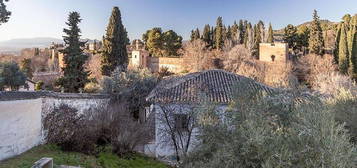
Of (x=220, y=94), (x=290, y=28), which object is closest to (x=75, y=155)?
(x=220, y=94)

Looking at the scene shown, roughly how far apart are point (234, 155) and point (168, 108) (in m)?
9.43

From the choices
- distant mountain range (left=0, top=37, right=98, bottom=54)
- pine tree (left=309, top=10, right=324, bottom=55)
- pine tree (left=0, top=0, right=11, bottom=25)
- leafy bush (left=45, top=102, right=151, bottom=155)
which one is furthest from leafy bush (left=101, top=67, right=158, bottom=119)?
pine tree (left=309, top=10, right=324, bottom=55)

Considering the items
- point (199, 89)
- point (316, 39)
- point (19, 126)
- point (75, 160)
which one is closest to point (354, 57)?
point (316, 39)

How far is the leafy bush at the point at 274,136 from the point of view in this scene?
380 cm

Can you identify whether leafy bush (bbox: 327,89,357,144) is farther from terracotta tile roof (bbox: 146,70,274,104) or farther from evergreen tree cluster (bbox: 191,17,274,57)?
evergreen tree cluster (bbox: 191,17,274,57)

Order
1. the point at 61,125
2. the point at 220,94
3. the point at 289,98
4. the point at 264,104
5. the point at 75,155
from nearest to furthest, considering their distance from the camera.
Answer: the point at 264,104 < the point at 289,98 < the point at 75,155 < the point at 61,125 < the point at 220,94

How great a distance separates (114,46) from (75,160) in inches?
748

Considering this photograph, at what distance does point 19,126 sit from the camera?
9.71 metres

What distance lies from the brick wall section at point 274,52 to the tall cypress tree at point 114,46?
2060cm

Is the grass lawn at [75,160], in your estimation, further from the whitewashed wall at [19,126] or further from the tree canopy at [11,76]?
the tree canopy at [11,76]

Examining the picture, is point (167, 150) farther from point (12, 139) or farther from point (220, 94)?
point (12, 139)

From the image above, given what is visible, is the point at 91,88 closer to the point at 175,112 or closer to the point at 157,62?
the point at 175,112

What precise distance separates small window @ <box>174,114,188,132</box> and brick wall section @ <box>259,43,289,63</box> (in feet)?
92.4

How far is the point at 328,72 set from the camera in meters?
33.0
